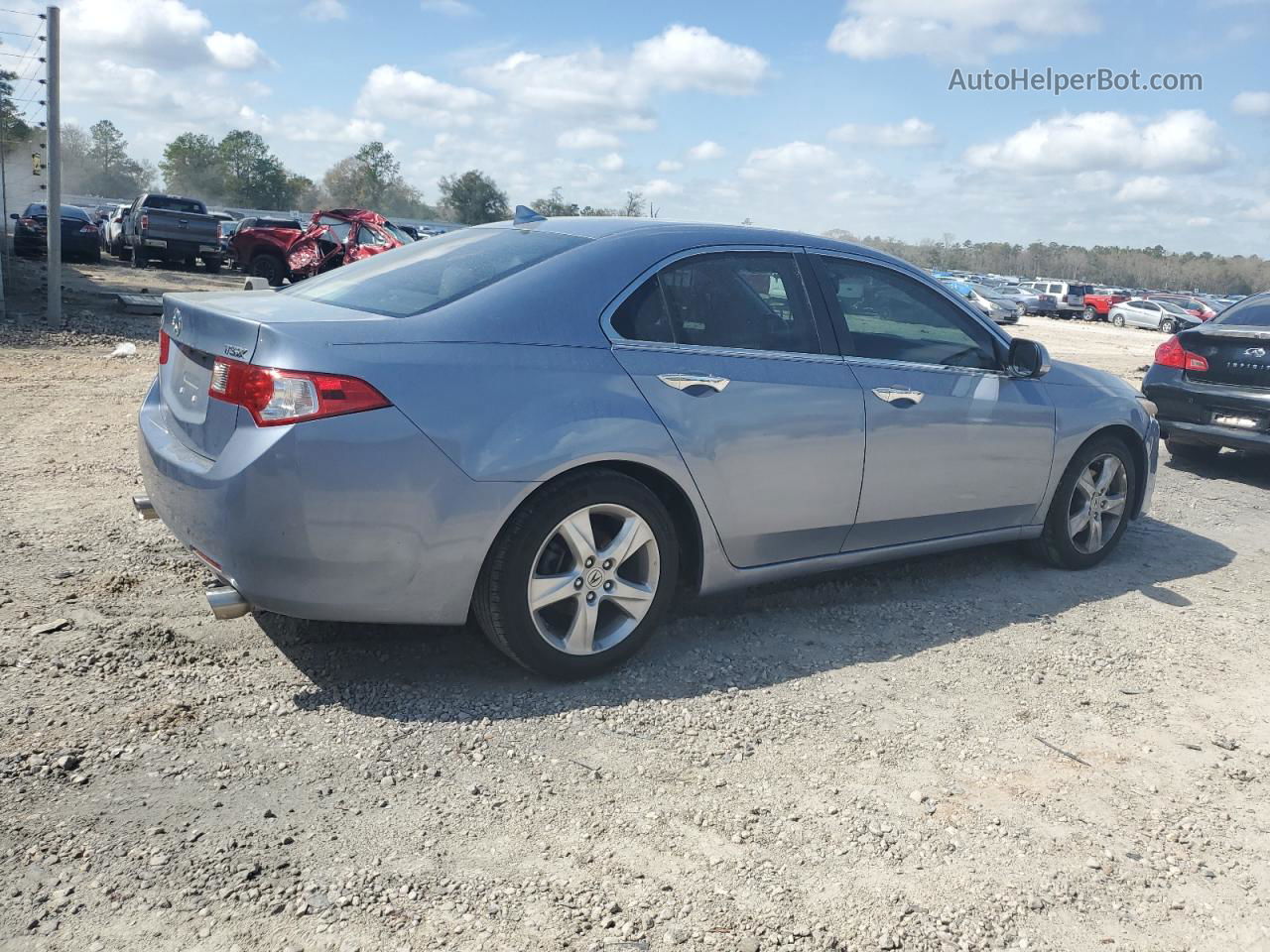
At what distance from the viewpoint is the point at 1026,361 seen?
16.5 ft

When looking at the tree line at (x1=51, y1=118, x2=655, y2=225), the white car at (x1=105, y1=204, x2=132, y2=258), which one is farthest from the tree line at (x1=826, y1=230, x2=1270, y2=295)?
the white car at (x1=105, y1=204, x2=132, y2=258)

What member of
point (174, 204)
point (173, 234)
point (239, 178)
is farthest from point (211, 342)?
point (239, 178)

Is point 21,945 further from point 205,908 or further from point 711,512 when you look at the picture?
point 711,512

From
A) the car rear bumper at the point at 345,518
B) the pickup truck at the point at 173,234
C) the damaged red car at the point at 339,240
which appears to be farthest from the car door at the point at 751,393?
the pickup truck at the point at 173,234

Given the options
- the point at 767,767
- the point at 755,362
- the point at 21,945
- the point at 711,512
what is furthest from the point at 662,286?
the point at 21,945

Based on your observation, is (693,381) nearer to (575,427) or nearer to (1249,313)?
(575,427)

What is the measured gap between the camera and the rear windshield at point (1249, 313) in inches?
331

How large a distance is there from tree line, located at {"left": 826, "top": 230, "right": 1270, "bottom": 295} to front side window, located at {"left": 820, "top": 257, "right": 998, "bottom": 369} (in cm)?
11315

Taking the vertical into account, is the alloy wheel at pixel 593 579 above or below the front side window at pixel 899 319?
below

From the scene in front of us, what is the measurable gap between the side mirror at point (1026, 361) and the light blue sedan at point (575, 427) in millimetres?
14

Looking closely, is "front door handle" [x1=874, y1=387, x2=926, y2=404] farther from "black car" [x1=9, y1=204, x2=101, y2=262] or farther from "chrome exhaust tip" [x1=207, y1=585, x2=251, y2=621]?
"black car" [x1=9, y1=204, x2=101, y2=262]

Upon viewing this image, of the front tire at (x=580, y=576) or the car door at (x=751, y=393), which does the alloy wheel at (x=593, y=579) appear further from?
the car door at (x=751, y=393)

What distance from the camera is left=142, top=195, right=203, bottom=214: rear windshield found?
27550mm

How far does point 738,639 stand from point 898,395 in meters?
1.24
